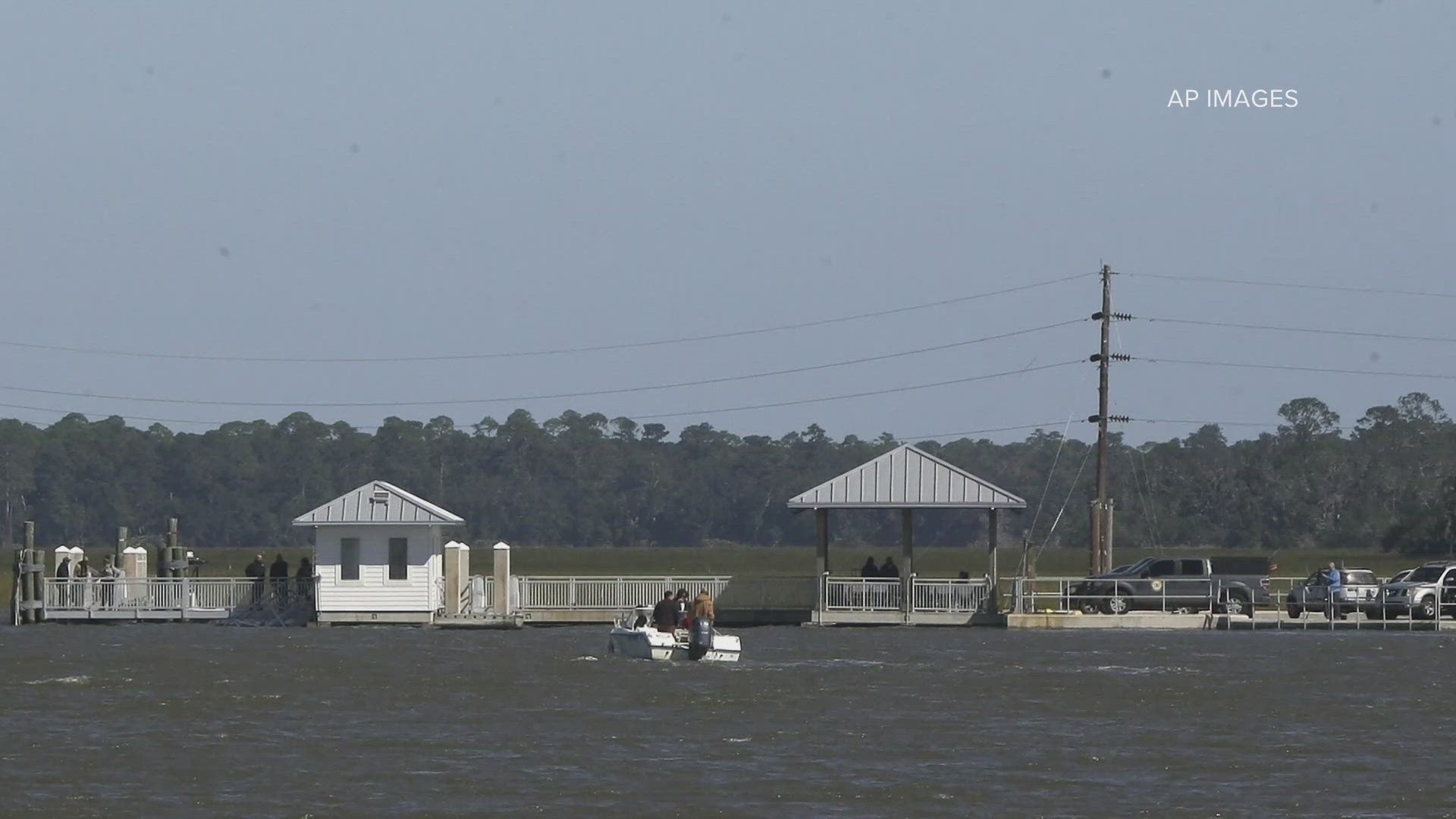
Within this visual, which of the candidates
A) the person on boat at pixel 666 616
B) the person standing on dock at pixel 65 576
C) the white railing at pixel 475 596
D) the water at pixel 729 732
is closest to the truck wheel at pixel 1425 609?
the water at pixel 729 732

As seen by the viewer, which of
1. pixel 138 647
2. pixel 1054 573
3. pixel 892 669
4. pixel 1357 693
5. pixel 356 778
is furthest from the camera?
pixel 1054 573

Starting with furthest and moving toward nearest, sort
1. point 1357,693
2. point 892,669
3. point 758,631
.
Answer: point 758,631
point 892,669
point 1357,693

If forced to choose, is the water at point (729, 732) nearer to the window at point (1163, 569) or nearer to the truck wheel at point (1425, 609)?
the truck wheel at point (1425, 609)

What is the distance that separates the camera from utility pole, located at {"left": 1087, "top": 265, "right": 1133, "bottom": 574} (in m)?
66.8

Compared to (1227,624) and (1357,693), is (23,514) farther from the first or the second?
(1357,693)

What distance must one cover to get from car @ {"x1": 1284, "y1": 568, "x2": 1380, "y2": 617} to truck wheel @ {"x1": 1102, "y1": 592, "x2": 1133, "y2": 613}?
13.5 ft

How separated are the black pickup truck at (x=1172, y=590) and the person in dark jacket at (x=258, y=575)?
2041 cm

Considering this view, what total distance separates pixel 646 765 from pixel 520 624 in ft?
105

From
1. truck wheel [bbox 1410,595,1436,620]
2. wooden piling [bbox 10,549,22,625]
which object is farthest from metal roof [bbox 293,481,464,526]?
truck wheel [bbox 1410,595,1436,620]

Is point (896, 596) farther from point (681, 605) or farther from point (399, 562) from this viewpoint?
point (399, 562)

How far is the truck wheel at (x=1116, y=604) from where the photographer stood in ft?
198

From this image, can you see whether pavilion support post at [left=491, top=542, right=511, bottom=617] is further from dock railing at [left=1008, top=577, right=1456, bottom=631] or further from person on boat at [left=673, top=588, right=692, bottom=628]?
dock railing at [left=1008, top=577, right=1456, bottom=631]

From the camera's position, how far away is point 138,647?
52.5m

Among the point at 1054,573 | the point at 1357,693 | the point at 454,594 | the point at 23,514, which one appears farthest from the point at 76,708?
the point at 23,514
